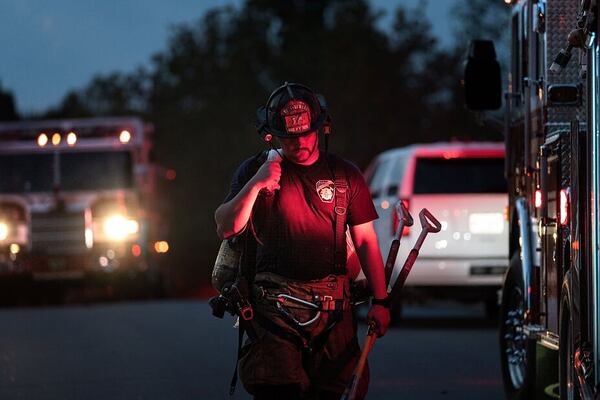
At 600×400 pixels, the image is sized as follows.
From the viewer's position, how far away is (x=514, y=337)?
11688 mm

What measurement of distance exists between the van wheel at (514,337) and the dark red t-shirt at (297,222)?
3.79 meters

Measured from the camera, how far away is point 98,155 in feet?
89.3

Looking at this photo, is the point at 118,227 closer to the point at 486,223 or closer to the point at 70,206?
the point at 70,206


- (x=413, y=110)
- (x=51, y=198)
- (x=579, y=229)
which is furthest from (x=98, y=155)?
(x=413, y=110)

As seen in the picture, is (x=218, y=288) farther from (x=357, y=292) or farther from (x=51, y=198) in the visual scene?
(x=51, y=198)

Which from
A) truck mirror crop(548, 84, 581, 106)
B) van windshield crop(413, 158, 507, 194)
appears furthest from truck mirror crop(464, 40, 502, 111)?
van windshield crop(413, 158, 507, 194)

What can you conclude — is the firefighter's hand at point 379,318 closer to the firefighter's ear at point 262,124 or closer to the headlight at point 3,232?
the firefighter's ear at point 262,124

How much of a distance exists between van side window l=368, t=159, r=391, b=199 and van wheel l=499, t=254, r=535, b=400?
28.1ft

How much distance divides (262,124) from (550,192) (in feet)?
9.77

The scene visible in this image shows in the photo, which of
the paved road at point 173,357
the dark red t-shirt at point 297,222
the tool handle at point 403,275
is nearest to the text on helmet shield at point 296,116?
the dark red t-shirt at point 297,222

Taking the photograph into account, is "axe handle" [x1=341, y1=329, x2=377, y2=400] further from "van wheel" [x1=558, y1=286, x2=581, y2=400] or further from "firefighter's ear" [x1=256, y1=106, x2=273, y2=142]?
"van wheel" [x1=558, y1=286, x2=581, y2=400]

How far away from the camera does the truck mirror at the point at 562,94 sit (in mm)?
8750

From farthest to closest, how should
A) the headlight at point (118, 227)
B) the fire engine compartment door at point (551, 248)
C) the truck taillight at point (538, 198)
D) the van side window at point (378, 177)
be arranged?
the headlight at point (118, 227), the van side window at point (378, 177), the truck taillight at point (538, 198), the fire engine compartment door at point (551, 248)

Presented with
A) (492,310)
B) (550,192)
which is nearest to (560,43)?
(550,192)
